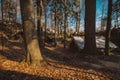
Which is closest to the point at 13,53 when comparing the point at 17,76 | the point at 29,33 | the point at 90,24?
the point at 29,33

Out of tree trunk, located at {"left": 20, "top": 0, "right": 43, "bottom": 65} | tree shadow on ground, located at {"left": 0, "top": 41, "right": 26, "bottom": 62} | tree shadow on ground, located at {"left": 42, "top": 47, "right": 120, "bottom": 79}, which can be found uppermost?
tree trunk, located at {"left": 20, "top": 0, "right": 43, "bottom": 65}

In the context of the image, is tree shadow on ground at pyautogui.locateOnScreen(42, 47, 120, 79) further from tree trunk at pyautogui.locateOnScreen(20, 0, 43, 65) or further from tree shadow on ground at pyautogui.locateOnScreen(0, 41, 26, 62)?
tree shadow on ground at pyautogui.locateOnScreen(0, 41, 26, 62)

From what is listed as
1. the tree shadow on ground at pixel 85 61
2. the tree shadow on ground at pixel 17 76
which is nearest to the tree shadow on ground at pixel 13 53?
the tree shadow on ground at pixel 85 61

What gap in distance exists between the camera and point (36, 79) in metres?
7.23

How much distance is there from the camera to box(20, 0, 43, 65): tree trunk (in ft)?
31.8

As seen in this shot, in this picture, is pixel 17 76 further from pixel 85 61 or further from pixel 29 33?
pixel 85 61

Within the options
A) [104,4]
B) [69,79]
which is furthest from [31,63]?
[104,4]

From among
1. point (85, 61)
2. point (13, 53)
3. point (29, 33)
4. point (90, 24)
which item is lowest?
point (85, 61)

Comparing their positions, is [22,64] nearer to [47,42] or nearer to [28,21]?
[28,21]

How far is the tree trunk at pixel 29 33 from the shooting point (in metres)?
9.70

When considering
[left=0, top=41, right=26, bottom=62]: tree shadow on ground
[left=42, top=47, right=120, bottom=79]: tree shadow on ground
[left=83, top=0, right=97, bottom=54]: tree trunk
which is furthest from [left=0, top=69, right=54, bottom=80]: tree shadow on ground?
[left=83, top=0, right=97, bottom=54]: tree trunk

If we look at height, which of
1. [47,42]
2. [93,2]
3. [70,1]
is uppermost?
[70,1]

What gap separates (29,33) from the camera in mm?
9836

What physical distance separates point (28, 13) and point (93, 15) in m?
6.38
